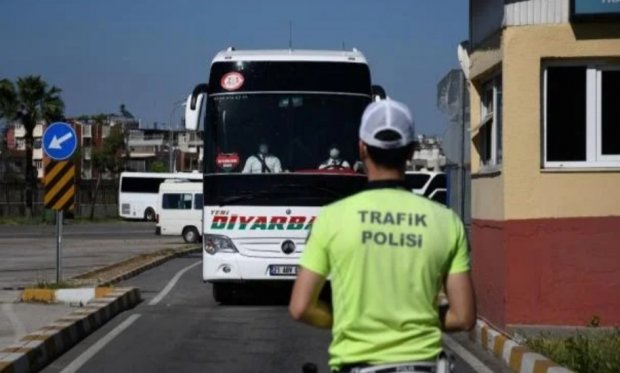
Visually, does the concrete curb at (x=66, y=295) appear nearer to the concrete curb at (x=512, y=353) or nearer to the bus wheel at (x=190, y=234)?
the concrete curb at (x=512, y=353)

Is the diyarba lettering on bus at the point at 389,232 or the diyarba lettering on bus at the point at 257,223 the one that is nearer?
Result: the diyarba lettering on bus at the point at 389,232

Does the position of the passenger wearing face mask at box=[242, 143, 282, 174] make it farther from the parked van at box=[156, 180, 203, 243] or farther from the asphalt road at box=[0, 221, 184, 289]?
the parked van at box=[156, 180, 203, 243]

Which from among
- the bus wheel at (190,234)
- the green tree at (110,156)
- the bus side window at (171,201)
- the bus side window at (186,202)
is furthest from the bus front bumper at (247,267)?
the green tree at (110,156)

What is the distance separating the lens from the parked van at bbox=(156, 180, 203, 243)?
154ft

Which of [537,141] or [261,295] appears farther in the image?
[261,295]

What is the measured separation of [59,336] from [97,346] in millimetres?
599

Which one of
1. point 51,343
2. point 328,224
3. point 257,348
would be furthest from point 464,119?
point 328,224

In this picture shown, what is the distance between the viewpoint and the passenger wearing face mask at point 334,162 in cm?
1725

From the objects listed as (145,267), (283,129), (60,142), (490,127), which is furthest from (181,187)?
(490,127)

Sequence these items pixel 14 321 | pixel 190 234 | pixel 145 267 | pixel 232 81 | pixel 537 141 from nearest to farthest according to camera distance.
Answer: pixel 537 141 < pixel 14 321 < pixel 232 81 < pixel 145 267 < pixel 190 234

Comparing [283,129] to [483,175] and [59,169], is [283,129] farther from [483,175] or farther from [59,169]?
[59,169]

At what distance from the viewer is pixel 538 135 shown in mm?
13953

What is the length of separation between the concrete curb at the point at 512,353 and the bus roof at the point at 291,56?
202 inches

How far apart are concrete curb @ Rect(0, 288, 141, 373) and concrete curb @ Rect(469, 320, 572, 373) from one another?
450cm
